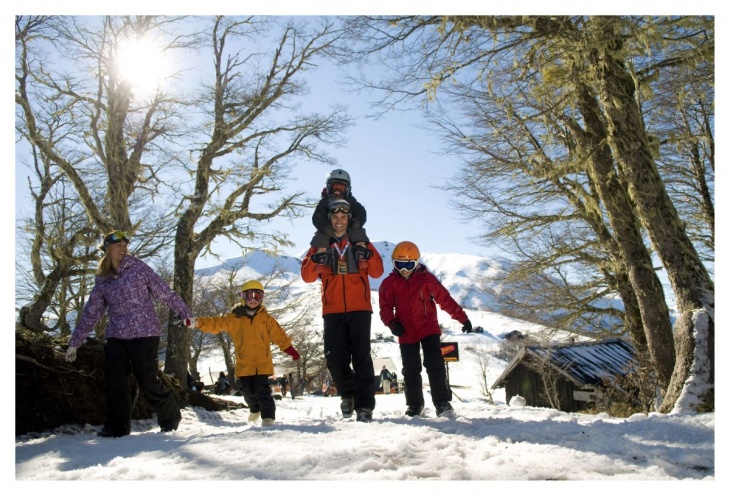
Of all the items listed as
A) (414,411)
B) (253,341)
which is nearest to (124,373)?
(253,341)

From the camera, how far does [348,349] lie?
5.07 metres

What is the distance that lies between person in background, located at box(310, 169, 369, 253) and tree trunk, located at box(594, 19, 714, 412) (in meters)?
2.64

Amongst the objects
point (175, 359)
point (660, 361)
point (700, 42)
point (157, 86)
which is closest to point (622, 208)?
point (660, 361)

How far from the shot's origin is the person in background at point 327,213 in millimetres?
5102

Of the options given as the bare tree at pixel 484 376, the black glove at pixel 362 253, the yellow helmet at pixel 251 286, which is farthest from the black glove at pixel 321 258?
the bare tree at pixel 484 376

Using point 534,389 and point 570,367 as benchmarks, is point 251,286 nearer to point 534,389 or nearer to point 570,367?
point 570,367

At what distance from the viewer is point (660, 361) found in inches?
266

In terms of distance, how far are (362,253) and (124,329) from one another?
224 centimetres

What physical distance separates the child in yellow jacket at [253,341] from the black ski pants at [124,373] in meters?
0.73

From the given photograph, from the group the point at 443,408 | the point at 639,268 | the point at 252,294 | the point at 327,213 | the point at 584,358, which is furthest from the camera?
the point at 584,358

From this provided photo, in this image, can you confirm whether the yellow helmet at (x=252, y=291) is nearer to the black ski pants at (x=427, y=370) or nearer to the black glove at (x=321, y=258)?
the black glove at (x=321, y=258)

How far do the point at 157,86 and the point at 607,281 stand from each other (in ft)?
36.5

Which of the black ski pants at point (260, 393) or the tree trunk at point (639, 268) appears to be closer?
the black ski pants at point (260, 393)

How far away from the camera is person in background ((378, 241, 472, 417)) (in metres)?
4.91
